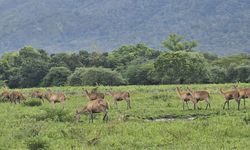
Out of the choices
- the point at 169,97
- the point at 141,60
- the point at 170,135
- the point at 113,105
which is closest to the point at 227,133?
the point at 170,135

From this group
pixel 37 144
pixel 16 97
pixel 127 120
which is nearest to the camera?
pixel 37 144

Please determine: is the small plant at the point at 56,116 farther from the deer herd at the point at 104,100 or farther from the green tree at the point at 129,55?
the green tree at the point at 129,55

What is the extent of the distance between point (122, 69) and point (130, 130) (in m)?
73.8

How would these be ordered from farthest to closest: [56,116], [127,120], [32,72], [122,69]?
1. [122,69]
2. [32,72]
3. [56,116]
4. [127,120]

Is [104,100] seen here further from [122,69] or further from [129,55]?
[129,55]

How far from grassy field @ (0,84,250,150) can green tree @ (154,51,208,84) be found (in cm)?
3967

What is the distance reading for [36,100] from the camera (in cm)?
3381

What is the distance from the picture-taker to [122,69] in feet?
314

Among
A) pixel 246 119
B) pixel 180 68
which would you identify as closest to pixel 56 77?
pixel 180 68

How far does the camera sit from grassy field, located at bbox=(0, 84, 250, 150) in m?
19.7

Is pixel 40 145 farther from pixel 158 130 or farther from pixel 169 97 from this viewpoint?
pixel 169 97

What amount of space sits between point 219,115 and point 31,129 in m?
9.50

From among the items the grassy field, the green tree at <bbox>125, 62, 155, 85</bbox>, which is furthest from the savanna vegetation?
the green tree at <bbox>125, 62, 155, 85</bbox>

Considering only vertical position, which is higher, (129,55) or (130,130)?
(129,55)
